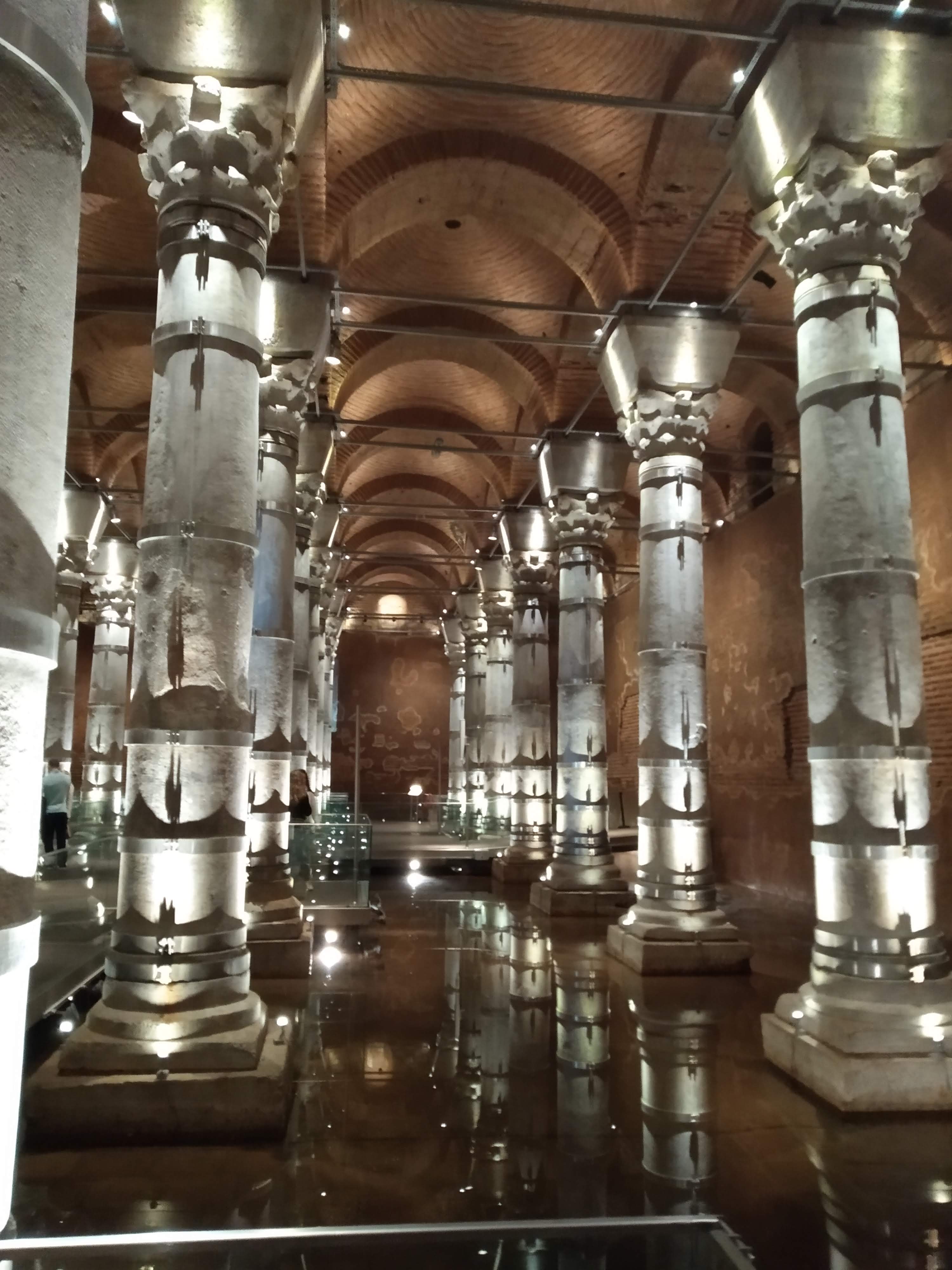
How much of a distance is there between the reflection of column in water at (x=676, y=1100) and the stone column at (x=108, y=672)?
12598 millimetres

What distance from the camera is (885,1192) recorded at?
3875 mm

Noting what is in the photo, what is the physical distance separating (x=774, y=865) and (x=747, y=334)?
23.5 feet

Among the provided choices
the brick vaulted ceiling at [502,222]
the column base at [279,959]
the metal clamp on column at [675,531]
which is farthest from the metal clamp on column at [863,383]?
the column base at [279,959]

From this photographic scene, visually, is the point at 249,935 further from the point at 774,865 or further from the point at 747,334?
the point at 747,334

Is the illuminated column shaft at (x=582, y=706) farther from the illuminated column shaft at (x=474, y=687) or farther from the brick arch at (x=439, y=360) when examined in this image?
the illuminated column shaft at (x=474, y=687)

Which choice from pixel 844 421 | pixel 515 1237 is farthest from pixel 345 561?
pixel 515 1237

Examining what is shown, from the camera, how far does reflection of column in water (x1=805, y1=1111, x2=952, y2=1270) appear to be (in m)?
3.36

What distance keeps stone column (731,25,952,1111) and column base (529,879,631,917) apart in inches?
224

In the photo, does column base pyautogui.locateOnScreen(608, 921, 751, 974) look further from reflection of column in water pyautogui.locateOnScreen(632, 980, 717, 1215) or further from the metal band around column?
the metal band around column

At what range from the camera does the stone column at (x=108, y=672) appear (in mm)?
17141

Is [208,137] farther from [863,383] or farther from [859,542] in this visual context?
[859,542]

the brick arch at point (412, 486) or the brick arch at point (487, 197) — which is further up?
the brick arch at point (412, 486)

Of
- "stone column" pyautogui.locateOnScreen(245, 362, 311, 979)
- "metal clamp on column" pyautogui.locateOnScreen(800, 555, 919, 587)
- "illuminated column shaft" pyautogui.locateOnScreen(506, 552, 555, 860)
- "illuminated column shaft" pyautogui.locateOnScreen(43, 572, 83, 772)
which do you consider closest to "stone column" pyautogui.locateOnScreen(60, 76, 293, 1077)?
"stone column" pyautogui.locateOnScreen(245, 362, 311, 979)

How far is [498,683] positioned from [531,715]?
4596mm
